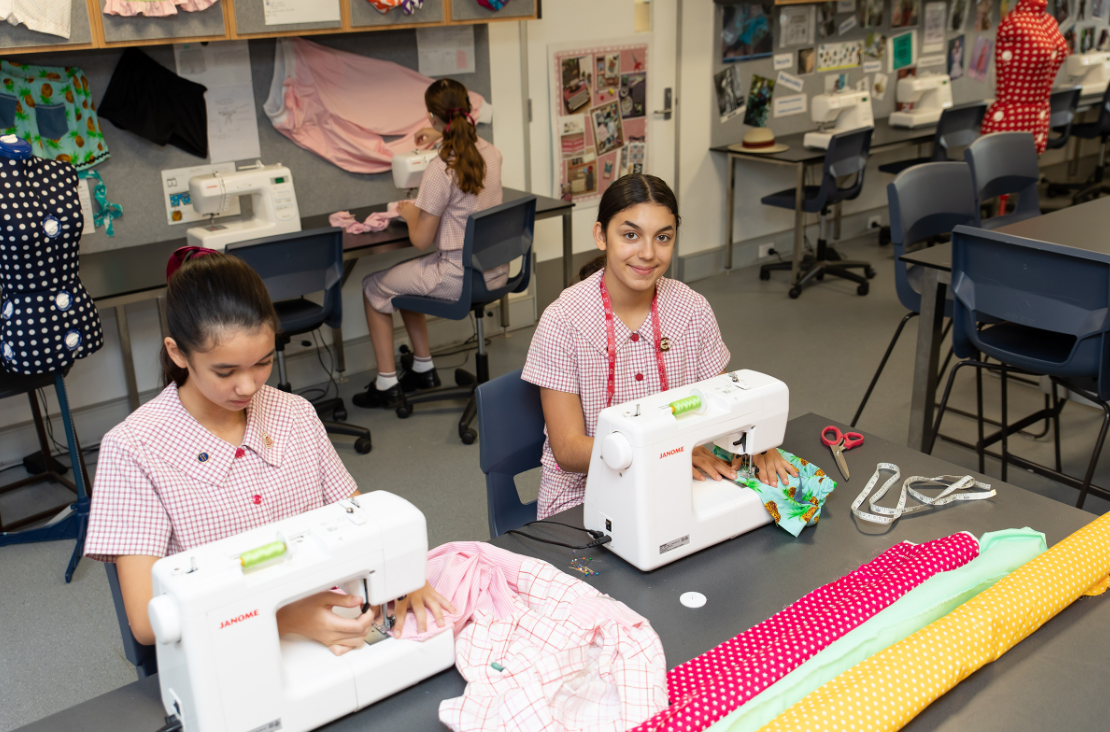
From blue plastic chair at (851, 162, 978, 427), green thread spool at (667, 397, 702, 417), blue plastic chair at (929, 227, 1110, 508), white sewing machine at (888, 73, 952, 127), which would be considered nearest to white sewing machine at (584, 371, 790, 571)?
green thread spool at (667, 397, 702, 417)

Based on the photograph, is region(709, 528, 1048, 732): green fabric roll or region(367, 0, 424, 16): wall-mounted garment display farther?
region(367, 0, 424, 16): wall-mounted garment display

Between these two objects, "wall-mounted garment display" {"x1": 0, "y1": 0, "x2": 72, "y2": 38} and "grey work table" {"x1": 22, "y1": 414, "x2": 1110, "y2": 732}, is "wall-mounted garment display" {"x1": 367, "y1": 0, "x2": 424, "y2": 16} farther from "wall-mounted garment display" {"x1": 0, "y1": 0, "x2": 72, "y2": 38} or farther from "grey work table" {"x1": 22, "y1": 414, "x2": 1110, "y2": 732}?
"grey work table" {"x1": 22, "y1": 414, "x2": 1110, "y2": 732}

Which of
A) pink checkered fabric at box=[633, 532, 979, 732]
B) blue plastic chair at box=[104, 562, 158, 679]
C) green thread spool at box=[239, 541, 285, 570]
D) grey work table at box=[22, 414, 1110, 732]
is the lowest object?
blue plastic chair at box=[104, 562, 158, 679]

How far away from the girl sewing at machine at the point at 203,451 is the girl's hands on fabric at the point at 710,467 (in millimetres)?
514

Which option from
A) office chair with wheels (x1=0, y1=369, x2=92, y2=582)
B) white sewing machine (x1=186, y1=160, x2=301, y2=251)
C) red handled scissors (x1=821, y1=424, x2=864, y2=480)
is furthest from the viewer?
white sewing machine (x1=186, y1=160, x2=301, y2=251)

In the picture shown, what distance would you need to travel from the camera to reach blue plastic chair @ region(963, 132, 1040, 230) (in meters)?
3.52

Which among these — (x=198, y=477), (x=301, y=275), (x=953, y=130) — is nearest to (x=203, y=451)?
(x=198, y=477)

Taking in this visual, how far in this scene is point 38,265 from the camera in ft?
7.98

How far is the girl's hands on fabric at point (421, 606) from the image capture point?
3.83 feet

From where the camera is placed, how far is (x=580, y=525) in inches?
60.1

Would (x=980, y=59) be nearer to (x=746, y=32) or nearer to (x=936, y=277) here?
(x=746, y=32)

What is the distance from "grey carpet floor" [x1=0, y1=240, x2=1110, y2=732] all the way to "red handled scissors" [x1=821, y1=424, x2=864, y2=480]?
0.02 m

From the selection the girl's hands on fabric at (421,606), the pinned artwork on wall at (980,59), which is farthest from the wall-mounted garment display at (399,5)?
the pinned artwork on wall at (980,59)

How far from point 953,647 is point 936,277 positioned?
1.78m
